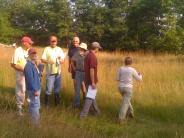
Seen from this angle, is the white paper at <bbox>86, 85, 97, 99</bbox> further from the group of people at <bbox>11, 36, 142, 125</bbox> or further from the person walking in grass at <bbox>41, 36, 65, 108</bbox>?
the person walking in grass at <bbox>41, 36, 65, 108</bbox>

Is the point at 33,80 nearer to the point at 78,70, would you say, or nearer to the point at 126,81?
the point at 126,81

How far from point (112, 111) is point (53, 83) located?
166 cm

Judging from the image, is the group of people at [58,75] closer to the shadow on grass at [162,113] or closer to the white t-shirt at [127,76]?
the white t-shirt at [127,76]

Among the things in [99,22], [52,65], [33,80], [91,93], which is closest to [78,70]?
[52,65]

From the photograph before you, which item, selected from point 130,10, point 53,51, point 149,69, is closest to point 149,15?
point 130,10

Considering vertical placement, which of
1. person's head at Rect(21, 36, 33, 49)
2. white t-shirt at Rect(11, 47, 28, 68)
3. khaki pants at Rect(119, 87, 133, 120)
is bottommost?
khaki pants at Rect(119, 87, 133, 120)

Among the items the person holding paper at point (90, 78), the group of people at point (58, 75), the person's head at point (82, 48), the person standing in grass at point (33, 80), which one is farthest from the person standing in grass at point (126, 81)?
the person standing in grass at point (33, 80)

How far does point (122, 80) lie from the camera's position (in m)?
11.4

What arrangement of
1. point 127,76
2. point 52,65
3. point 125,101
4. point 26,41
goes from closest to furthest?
point 26,41 < point 127,76 < point 125,101 < point 52,65

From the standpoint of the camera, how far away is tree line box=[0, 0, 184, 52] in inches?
1902

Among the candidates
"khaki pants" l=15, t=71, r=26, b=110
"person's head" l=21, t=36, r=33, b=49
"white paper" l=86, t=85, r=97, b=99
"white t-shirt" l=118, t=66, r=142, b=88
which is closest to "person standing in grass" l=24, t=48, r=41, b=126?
"person's head" l=21, t=36, r=33, b=49

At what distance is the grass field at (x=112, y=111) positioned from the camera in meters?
7.91

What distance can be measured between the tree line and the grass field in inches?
1026

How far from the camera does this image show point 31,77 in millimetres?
9703
